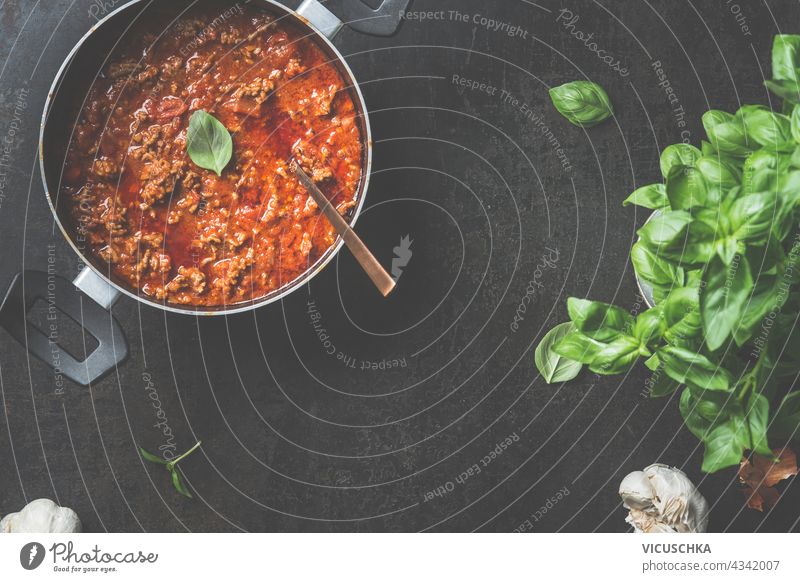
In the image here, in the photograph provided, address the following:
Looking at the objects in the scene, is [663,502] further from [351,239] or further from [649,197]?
[351,239]

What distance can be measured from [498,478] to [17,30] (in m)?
0.94

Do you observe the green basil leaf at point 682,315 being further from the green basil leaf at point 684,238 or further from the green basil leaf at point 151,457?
the green basil leaf at point 151,457

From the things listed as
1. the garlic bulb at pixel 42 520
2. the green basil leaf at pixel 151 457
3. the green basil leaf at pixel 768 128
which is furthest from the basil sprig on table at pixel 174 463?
the green basil leaf at pixel 768 128

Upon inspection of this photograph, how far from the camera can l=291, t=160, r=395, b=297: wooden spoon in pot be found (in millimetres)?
862

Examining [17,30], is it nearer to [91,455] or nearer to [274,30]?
[274,30]

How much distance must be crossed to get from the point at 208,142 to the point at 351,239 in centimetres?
22

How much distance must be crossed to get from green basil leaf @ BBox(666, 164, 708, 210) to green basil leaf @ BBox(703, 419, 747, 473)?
285 mm

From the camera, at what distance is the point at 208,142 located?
2.86 feet

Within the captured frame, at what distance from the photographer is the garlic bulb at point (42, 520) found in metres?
0.92

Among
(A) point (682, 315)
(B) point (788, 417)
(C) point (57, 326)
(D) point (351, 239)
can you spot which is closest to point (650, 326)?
(A) point (682, 315)

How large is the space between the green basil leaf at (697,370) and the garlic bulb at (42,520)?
828 mm

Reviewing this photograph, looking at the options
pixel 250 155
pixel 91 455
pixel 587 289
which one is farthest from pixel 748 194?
pixel 91 455

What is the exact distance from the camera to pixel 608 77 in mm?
978

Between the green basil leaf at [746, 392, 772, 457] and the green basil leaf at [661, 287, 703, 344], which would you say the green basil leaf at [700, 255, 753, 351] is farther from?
the green basil leaf at [746, 392, 772, 457]
